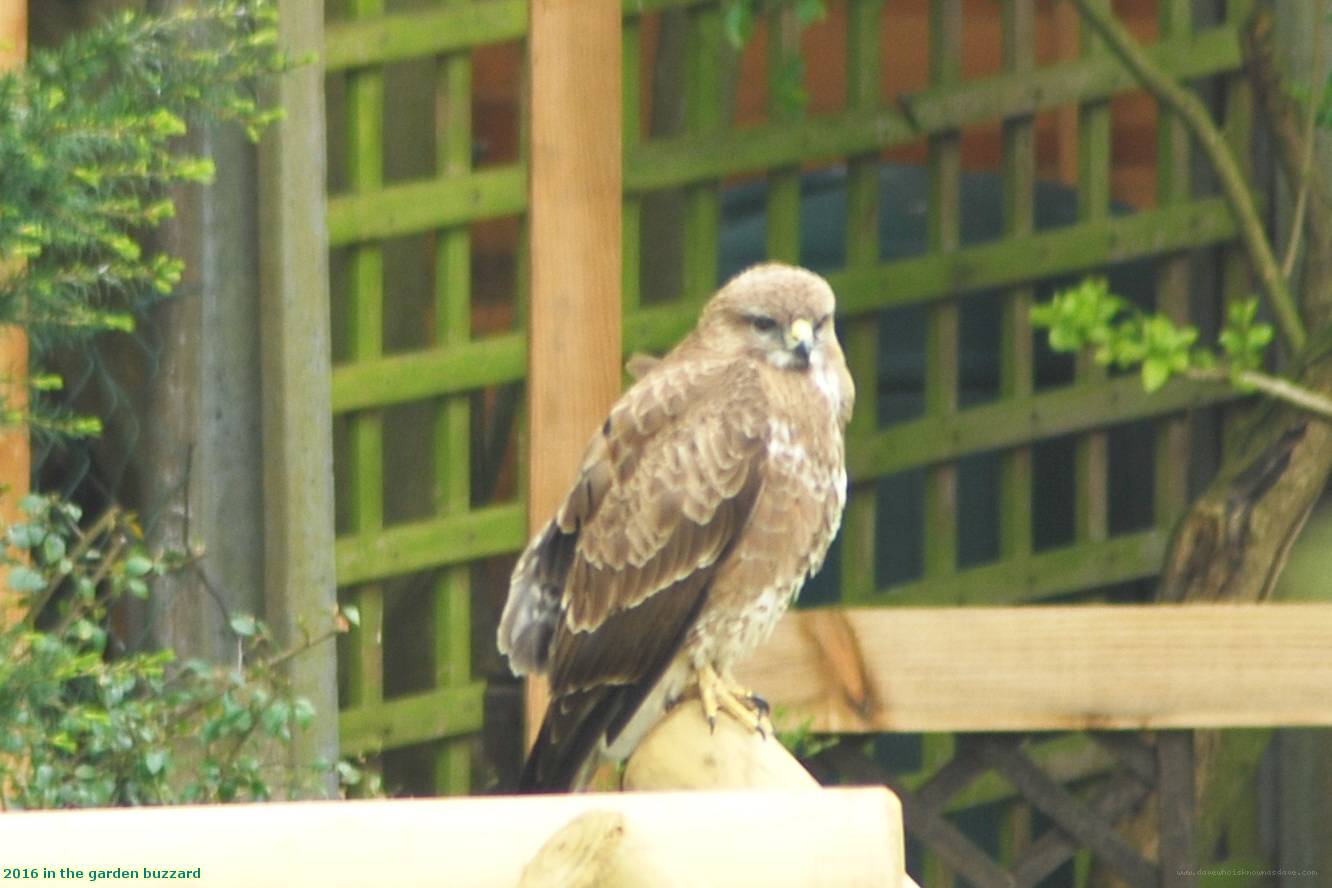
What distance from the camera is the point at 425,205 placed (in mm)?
3355

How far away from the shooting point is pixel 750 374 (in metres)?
2.77

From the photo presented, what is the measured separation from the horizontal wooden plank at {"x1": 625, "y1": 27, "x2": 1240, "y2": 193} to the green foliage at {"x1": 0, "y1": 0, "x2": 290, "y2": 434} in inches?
41.9

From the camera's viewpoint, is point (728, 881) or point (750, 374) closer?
point (728, 881)

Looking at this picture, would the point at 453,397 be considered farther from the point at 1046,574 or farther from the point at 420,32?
the point at 1046,574

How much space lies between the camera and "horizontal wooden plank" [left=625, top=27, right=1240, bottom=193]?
3629mm

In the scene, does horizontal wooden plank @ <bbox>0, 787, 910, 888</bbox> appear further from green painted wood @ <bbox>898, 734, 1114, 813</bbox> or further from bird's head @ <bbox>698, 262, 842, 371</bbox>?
green painted wood @ <bbox>898, 734, 1114, 813</bbox>

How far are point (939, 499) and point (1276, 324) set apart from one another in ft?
2.33

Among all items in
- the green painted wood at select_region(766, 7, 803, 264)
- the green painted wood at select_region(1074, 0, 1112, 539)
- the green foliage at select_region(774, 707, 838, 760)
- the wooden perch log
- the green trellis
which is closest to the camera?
the wooden perch log

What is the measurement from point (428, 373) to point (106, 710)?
3.37 feet

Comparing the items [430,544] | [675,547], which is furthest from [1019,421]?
[675,547]

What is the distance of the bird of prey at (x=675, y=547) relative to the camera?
268 cm

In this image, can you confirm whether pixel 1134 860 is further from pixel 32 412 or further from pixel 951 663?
pixel 32 412

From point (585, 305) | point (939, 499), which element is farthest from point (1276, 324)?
point (585, 305)

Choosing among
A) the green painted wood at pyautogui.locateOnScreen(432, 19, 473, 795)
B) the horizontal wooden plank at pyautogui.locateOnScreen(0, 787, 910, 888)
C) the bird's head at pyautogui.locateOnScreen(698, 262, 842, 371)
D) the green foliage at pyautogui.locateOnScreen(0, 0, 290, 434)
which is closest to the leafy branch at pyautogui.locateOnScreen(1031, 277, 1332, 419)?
the bird's head at pyautogui.locateOnScreen(698, 262, 842, 371)
